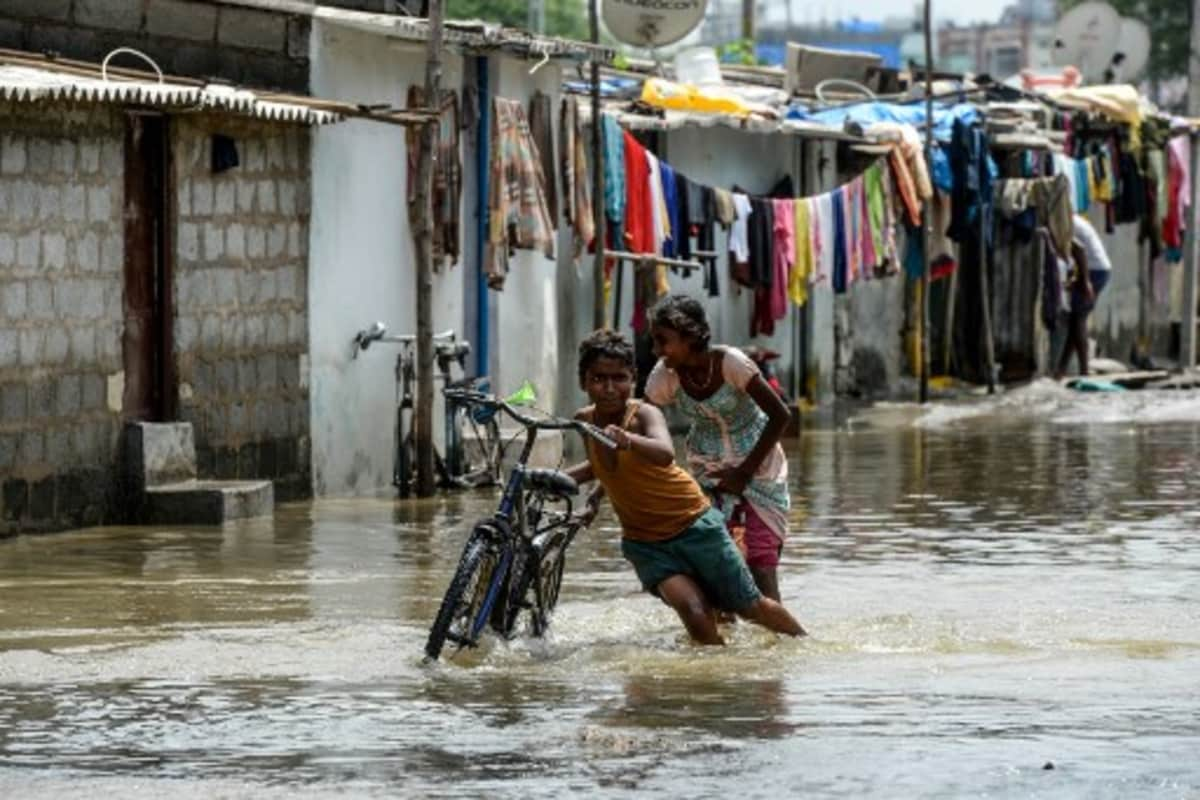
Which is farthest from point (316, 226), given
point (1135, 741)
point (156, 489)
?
point (1135, 741)

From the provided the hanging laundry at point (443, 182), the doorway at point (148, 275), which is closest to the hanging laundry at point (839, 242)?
the hanging laundry at point (443, 182)

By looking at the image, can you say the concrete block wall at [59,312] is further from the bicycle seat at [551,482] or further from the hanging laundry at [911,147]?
the hanging laundry at [911,147]

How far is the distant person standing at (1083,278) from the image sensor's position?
32.4 m

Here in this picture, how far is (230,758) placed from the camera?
8805 mm

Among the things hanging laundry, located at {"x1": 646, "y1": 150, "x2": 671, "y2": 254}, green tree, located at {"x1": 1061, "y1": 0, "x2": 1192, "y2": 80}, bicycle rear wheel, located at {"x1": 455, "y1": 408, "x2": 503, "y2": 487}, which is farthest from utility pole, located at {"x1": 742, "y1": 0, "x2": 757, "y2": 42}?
bicycle rear wheel, located at {"x1": 455, "y1": 408, "x2": 503, "y2": 487}

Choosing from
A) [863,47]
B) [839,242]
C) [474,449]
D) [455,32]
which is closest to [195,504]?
[474,449]

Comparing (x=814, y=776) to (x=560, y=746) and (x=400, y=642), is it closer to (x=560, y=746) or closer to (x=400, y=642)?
(x=560, y=746)

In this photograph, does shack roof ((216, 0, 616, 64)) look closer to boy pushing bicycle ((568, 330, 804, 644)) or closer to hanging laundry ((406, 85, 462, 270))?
hanging laundry ((406, 85, 462, 270))

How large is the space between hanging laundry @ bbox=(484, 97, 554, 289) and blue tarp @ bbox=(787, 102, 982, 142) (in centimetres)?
727

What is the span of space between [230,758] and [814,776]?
5.46ft

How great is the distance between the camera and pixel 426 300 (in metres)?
18.0

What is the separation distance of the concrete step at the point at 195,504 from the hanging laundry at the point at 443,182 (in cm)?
344

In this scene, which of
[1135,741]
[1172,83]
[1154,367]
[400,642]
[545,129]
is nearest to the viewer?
[1135,741]

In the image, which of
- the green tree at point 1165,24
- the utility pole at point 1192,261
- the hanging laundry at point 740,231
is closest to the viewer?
the hanging laundry at point 740,231
